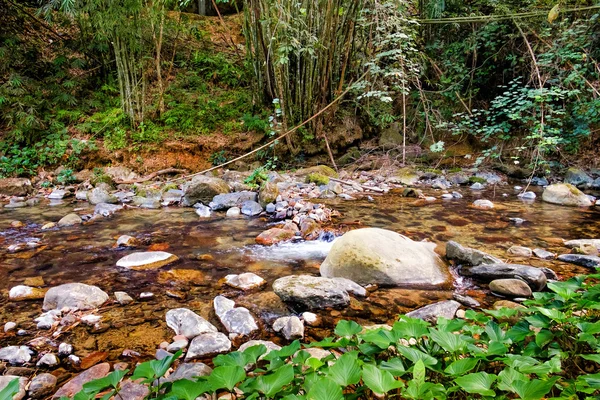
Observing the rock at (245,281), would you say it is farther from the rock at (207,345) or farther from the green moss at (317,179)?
the green moss at (317,179)

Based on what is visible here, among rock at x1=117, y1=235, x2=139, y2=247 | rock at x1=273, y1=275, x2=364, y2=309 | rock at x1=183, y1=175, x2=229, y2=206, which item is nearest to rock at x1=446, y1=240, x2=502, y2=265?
rock at x1=273, y1=275, x2=364, y2=309

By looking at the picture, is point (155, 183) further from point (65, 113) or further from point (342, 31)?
point (342, 31)

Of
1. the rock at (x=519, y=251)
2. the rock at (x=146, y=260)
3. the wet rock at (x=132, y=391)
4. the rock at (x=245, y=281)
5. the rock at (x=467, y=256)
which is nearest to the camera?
the wet rock at (x=132, y=391)

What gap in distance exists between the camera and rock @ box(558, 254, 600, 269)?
2490mm

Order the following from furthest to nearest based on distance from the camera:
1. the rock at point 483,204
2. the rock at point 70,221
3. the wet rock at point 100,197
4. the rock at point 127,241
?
the wet rock at point 100,197
the rock at point 483,204
the rock at point 70,221
the rock at point 127,241

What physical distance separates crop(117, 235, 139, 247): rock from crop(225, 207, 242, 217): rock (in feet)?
4.13

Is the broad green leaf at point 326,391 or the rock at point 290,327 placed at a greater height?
the broad green leaf at point 326,391

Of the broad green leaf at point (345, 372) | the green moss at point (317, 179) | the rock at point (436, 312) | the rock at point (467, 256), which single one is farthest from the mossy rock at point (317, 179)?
the broad green leaf at point (345, 372)

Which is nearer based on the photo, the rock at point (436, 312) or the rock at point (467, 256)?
the rock at point (436, 312)

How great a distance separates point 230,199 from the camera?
468cm

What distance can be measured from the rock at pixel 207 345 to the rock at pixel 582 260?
8.43 ft

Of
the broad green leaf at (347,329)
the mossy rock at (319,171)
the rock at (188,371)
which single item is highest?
the broad green leaf at (347,329)

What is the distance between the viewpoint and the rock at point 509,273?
2121 mm

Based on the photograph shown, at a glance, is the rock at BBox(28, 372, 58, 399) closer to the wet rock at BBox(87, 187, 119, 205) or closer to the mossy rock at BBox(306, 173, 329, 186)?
the wet rock at BBox(87, 187, 119, 205)
